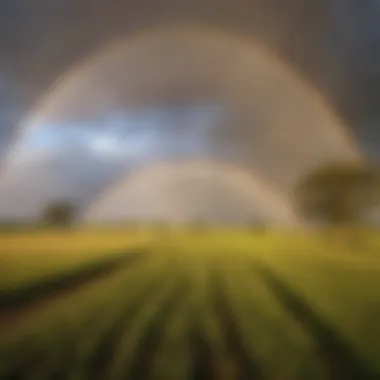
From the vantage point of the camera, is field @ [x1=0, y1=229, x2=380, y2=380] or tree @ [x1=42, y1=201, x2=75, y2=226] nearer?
field @ [x1=0, y1=229, x2=380, y2=380]

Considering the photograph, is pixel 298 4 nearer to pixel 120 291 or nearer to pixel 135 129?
pixel 135 129

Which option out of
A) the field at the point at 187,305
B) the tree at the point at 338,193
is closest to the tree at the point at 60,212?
the field at the point at 187,305

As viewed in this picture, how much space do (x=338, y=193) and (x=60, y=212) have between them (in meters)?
0.59

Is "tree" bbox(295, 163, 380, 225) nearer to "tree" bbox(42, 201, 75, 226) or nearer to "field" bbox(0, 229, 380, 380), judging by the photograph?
"field" bbox(0, 229, 380, 380)

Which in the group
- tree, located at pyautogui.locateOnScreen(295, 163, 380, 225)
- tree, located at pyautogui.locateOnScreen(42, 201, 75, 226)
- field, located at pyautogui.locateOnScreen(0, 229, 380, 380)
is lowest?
field, located at pyautogui.locateOnScreen(0, 229, 380, 380)

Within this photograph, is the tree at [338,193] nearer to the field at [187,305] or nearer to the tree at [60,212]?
the field at [187,305]

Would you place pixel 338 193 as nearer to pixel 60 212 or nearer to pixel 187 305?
pixel 187 305

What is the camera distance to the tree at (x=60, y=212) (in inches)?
46.1

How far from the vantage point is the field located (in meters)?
1.04

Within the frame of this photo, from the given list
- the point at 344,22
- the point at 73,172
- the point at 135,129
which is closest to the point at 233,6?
the point at 344,22

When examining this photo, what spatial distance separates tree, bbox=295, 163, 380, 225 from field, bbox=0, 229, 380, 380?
0.05m

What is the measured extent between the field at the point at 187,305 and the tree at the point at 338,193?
0.18 ft

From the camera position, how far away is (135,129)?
1.21 meters

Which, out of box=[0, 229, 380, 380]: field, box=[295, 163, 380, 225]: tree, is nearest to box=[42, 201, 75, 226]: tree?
box=[0, 229, 380, 380]: field
